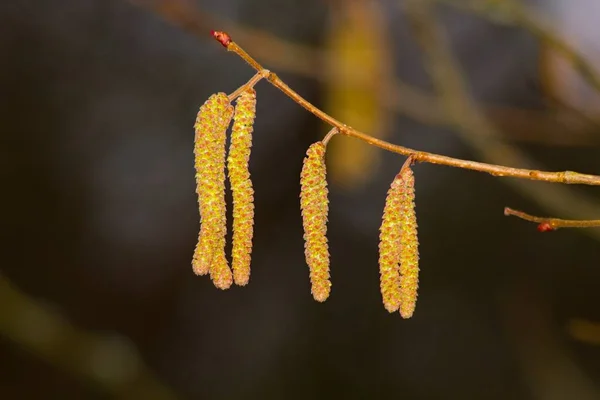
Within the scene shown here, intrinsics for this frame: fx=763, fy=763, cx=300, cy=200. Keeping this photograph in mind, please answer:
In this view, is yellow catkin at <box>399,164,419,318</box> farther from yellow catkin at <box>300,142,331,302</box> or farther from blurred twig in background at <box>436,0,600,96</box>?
blurred twig in background at <box>436,0,600,96</box>

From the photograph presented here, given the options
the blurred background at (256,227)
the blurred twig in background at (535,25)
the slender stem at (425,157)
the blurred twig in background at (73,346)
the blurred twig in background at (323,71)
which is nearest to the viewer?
the slender stem at (425,157)

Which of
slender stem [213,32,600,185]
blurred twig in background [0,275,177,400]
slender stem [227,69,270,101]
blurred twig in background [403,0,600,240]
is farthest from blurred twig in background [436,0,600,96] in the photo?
blurred twig in background [0,275,177,400]

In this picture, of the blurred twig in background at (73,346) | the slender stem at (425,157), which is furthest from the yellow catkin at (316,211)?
the blurred twig in background at (73,346)

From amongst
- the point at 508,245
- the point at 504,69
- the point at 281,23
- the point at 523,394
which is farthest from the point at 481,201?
the point at 281,23

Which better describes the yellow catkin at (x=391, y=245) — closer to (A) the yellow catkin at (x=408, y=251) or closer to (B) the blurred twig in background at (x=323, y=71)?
(A) the yellow catkin at (x=408, y=251)

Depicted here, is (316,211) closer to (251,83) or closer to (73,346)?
(251,83)
